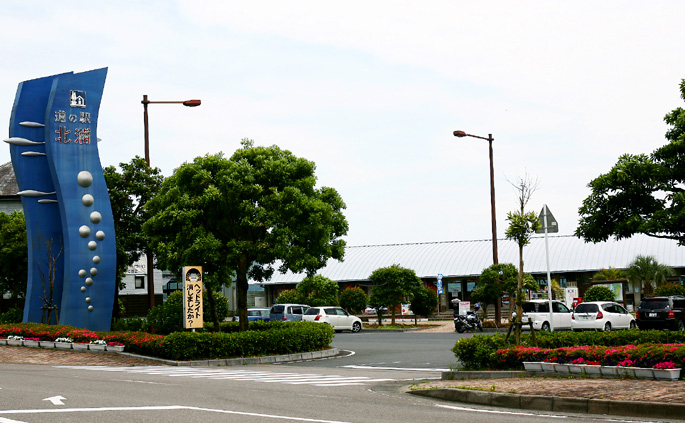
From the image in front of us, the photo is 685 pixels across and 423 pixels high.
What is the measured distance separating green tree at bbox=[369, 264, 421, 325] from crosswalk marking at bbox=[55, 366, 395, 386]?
2488 cm

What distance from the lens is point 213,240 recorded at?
78.0 ft

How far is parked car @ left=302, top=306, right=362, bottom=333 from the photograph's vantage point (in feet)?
126

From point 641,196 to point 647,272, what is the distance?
34.1m

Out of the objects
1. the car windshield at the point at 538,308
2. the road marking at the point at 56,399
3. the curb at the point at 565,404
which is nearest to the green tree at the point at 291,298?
the car windshield at the point at 538,308

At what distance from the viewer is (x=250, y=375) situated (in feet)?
55.9

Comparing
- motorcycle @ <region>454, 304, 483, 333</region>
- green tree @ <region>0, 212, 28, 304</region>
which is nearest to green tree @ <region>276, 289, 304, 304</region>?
motorcycle @ <region>454, 304, 483, 333</region>

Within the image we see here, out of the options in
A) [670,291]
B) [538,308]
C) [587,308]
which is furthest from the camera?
[670,291]

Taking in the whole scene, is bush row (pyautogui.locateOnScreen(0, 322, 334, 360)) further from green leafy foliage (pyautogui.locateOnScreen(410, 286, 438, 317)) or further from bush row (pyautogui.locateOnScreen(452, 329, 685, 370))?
green leafy foliage (pyautogui.locateOnScreen(410, 286, 438, 317))

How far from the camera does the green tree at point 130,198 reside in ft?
99.2

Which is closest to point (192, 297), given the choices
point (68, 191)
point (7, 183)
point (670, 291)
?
point (68, 191)

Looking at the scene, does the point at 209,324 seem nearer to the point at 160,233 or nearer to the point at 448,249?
the point at 160,233

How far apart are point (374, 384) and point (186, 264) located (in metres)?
11.6

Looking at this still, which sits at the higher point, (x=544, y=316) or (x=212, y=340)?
(x=212, y=340)

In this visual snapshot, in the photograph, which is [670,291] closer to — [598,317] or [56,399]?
[598,317]
